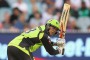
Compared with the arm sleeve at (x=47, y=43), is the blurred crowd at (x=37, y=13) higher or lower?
higher

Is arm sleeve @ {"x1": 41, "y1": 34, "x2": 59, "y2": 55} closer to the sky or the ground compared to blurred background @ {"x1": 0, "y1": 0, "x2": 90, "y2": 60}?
closer to the ground

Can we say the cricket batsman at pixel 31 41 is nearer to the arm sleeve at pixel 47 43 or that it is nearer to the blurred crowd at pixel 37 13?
the arm sleeve at pixel 47 43

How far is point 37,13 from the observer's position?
13.5 meters

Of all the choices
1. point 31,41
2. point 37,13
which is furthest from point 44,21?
point 31,41

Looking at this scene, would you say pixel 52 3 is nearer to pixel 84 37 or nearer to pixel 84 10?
pixel 84 10

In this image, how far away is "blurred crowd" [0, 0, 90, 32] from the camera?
13203 millimetres

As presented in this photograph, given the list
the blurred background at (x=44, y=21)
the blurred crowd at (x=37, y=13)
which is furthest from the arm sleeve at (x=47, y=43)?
the blurred crowd at (x=37, y=13)

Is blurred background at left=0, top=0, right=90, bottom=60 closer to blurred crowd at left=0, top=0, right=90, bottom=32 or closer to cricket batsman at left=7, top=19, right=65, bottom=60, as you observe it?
blurred crowd at left=0, top=0, right=90, bottom=32

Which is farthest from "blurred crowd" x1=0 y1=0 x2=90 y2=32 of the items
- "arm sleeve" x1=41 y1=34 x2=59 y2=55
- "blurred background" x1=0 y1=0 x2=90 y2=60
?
"arm sleeve" x1=41 y1=34 x2=59 y2=55

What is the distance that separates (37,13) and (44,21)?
33 cm

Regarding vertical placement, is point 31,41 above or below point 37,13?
below

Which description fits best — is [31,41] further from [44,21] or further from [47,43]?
[44,21]

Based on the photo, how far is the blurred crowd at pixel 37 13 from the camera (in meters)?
13.2

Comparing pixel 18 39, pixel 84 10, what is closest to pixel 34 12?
pixel 84 10
